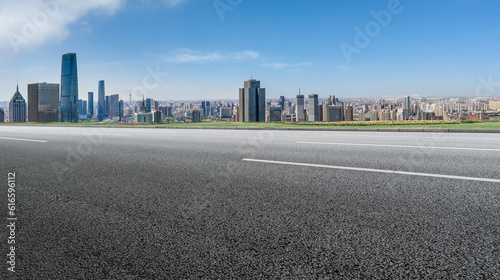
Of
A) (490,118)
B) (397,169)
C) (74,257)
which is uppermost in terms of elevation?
(490,118)

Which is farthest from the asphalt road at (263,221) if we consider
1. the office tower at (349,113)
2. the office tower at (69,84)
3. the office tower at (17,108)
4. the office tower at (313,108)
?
A: the office tower at (69,84)

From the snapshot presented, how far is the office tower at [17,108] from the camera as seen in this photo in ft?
197

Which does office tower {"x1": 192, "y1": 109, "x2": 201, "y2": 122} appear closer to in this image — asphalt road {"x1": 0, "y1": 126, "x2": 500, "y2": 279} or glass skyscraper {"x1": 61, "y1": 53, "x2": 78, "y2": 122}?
asphalt road {"x1": 0, "y1": 126, "x2": 500, "y2": 279}

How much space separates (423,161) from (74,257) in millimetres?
5521

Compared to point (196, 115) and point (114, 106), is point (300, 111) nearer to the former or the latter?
point (196, 115)

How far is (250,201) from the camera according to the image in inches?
131

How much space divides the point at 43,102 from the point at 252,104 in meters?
33.1

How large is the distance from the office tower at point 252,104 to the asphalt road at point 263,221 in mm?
38201

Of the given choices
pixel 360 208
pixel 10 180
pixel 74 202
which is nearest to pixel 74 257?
pixel 74 202

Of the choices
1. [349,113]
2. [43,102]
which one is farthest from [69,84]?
[349,113]

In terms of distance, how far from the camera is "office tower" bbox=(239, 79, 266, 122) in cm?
4384

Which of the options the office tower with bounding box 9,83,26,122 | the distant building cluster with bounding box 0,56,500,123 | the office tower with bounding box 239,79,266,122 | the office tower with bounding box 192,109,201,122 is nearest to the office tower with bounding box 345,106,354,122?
the distant building cluster with bounding box 0,56,500,123

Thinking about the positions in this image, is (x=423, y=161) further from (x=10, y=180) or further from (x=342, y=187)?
(x=10, y=180)

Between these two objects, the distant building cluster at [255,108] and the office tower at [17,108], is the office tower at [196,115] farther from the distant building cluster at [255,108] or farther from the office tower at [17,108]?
the office tower at [17,108]
